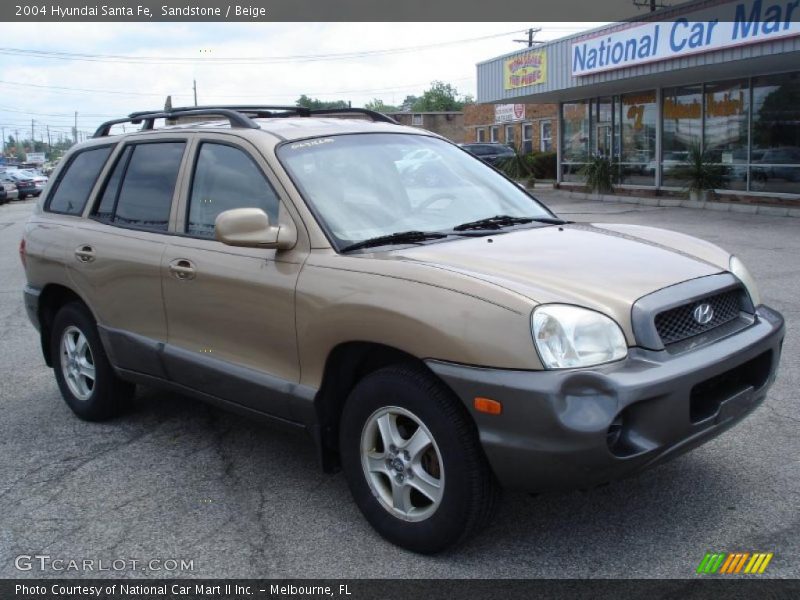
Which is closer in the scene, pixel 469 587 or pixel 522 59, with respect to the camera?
pixel 469 587

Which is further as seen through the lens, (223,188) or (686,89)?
(686,89)

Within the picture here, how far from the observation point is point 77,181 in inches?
223

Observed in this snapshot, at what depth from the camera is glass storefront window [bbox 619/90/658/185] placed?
22312 millimetres

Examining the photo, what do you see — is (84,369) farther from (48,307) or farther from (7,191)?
(7,191)

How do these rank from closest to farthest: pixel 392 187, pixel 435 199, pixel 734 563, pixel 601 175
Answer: pixel 734 563 < pixel 392 187 < pixel 435 199 < pixel 601 175

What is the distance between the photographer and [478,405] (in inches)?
121

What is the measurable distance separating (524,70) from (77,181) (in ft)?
67.9

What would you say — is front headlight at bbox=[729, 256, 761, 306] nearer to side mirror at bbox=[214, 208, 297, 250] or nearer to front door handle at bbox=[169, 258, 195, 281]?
side mirror at bbox=[214, 208, 297, 250]

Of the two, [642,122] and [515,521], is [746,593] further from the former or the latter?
[642,122]

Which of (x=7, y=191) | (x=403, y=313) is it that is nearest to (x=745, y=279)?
(x=403, y=313)

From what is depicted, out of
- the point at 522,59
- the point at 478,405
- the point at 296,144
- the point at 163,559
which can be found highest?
the point at 522,59

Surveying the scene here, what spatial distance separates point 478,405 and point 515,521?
0.92m

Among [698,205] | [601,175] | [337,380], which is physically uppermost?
[601,175]

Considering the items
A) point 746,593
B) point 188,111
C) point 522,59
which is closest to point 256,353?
point 188,111
